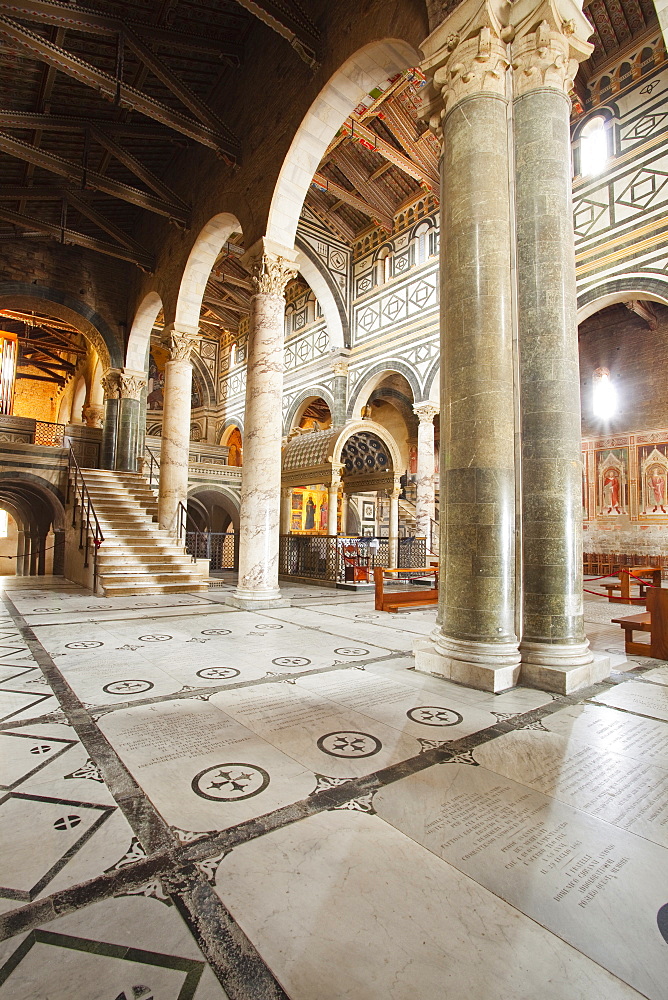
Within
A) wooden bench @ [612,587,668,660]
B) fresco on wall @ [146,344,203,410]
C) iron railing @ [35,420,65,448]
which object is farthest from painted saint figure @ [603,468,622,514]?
fresco on wall @ [146,344,203,410]

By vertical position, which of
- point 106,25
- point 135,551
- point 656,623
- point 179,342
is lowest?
point 656,623

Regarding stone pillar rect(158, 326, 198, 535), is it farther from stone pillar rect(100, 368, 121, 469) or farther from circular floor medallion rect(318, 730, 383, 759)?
circular floor medallion rect(318, 730, 383, 759)

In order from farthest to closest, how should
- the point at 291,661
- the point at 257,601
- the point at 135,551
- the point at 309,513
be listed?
the point at 309,513
the point at 135,551
the point at 257,601
the point at 291,661

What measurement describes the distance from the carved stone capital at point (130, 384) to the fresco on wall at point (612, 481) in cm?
1511

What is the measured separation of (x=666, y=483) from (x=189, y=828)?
17.1 meters

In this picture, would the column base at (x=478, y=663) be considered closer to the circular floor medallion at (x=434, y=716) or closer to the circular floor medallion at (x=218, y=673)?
the circular floor medallion at (x=434, y=716)

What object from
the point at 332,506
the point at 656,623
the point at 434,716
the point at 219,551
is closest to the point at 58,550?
the point at 219,551

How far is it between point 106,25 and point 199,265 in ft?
13.1

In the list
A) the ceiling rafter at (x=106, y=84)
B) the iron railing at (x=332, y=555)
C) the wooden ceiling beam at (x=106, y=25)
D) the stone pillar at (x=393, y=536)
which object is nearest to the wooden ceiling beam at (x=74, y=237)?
the ceiling rafter at (x=106, y=84)

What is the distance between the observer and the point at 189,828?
1917 mm

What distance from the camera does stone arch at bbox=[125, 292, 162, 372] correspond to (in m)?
14.1

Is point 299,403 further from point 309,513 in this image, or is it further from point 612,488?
point 612,488

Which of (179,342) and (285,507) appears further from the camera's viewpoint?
(285,507)

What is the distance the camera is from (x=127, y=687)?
3678 millimetres
